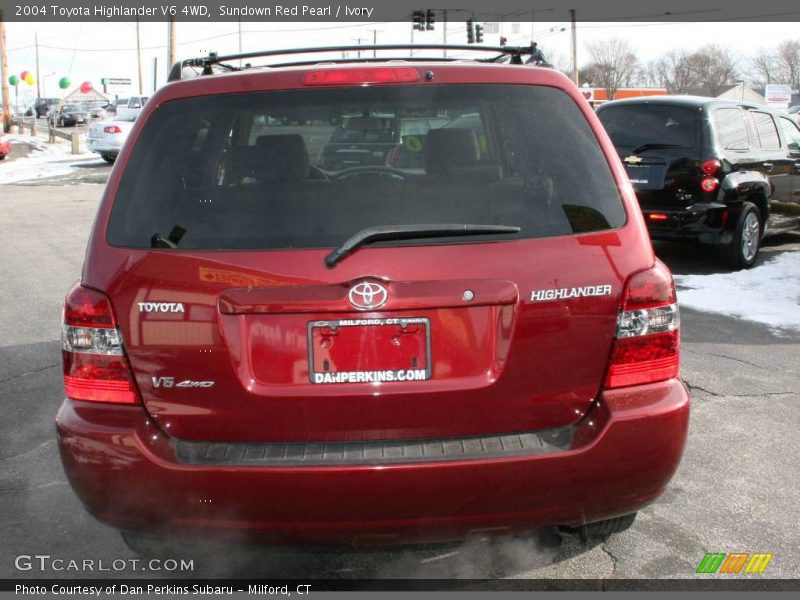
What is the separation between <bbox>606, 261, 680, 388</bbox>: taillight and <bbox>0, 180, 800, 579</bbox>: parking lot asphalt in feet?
2.63

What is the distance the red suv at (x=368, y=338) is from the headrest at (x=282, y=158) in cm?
2

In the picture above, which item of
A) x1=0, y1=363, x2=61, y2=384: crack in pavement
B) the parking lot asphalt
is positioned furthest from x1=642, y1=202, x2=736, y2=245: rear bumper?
x1=0, y1=363, x2=61, y2=384: crack in pavement

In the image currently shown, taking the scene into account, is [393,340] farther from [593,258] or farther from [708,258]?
[708,258]

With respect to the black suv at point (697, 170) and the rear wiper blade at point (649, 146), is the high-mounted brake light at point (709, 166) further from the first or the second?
the rear wiper blade at point (649, 146)

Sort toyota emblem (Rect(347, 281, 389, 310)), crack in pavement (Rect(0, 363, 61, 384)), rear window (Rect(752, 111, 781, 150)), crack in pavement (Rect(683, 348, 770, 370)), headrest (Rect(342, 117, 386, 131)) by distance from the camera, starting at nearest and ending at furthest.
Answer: toyota emblem (Rect(347, 281, 389, 310)), headrest (Rect(342, 117, 386, 131)), crack in pavement (Rect(0, 363, 61, 384)), crack in pavement (Rect(683, 348, 770, 370)), rear window (Rect(752, 111, 781, 150))

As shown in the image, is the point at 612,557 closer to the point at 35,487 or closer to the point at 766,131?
the point at 35,487

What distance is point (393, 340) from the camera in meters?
2.56

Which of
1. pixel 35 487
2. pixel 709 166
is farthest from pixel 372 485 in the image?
pixel 709 166

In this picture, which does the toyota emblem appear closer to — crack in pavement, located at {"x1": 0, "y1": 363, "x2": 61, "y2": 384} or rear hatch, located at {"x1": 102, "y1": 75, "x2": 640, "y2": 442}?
rear hatch, located at {"x1": 102, "y1": 75, "x2": 640, "y2": 442}

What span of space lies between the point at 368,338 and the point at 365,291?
0.14m

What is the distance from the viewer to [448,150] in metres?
2.89

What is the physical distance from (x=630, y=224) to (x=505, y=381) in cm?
67

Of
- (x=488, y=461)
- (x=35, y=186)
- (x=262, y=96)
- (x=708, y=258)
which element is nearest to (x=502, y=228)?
(x=488, y=461)

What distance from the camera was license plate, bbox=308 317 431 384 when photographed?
8.38 ft
